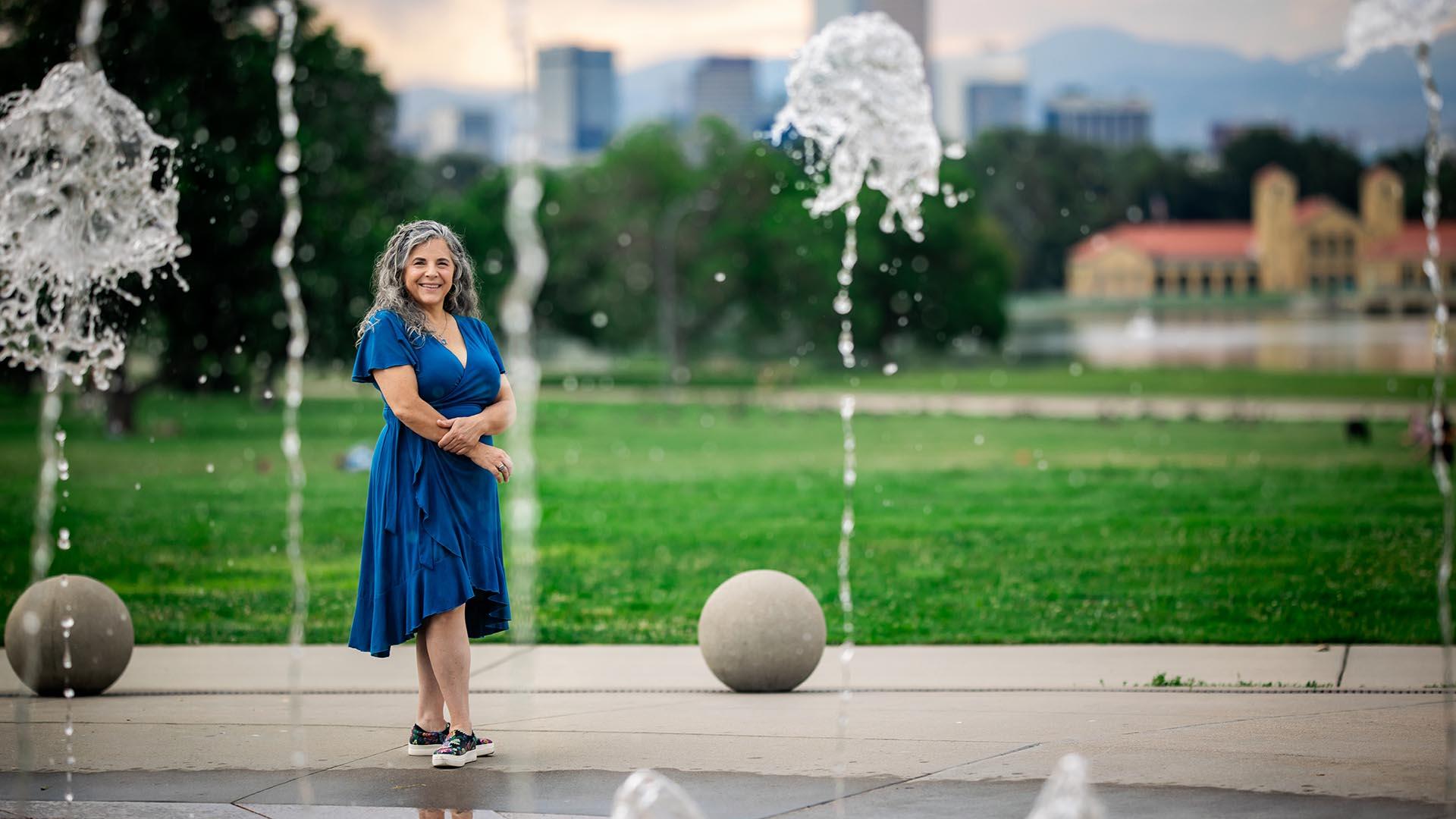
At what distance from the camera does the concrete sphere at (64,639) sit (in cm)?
752

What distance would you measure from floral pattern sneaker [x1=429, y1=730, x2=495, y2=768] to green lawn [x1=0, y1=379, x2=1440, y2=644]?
3.61 meters

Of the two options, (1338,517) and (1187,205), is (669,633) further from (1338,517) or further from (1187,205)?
(1187,205)

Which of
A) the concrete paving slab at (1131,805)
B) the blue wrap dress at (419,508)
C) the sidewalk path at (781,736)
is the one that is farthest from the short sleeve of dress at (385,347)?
the concrete paving slab at (1131,805)

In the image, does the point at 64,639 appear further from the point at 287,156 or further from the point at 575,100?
the point at 575,100

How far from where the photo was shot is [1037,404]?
34.9 m

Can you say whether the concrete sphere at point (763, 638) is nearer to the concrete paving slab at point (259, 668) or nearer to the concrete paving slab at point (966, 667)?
the concrete paving slab at point (966, 667)

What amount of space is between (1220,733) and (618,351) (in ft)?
168

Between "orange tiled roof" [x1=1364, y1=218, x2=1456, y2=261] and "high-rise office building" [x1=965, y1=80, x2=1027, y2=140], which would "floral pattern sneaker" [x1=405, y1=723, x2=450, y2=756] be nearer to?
"orange tiled roof" [x1=1364, y1=218, x2=1456, y2=261]

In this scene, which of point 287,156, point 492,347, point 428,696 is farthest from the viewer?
point 287,156

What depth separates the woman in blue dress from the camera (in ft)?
19.4

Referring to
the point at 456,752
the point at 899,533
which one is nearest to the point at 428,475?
the point at 456,752

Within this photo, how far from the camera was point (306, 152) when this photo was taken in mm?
33031

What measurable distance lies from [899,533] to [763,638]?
735 centimetres

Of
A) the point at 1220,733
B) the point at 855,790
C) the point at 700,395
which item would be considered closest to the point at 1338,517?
the point at 1220,733
